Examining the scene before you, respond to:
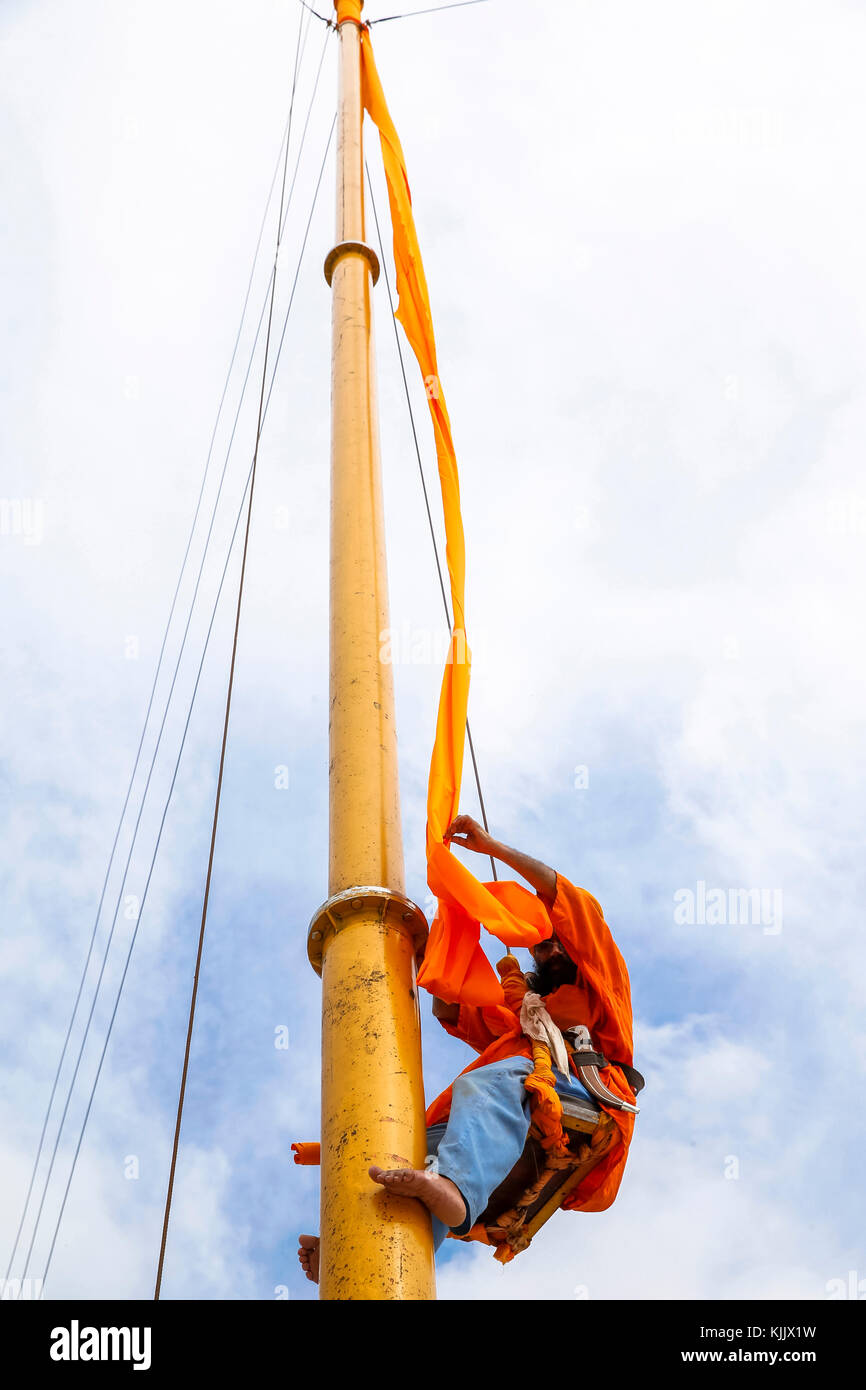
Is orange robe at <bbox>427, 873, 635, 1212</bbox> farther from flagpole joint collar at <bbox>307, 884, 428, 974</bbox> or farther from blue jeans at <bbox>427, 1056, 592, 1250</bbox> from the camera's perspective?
flagpole joint collar at <bbox>307, 884, 428, 974</bbox>

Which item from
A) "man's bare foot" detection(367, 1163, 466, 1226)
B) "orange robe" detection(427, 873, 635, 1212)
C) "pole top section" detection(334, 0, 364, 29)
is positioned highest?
"pole top section" detection(334, 0, 364, 29)

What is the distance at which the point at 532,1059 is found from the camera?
4.29 metres

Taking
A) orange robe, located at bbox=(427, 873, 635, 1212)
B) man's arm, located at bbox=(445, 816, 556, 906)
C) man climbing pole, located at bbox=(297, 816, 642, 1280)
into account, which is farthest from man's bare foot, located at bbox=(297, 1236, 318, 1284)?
man's arm, located at bbox=(445, 816, 556, 906)

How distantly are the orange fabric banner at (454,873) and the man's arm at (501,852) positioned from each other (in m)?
0.08

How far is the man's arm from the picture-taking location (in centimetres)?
457

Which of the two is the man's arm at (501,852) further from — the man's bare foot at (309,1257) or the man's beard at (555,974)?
the man's bare foot at (309,1257)

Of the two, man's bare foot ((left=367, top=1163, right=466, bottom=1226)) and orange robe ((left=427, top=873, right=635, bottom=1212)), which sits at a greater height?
orange robe ((left=427, top=873, right=635, bottom=1212))

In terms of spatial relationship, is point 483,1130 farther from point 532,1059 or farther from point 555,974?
point 555,974

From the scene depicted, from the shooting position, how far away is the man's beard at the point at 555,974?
4.84 meters

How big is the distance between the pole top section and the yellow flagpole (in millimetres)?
4151

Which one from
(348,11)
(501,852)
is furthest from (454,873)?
(348,11)

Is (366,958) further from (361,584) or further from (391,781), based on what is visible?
(361,584)

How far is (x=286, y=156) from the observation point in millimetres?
9500
